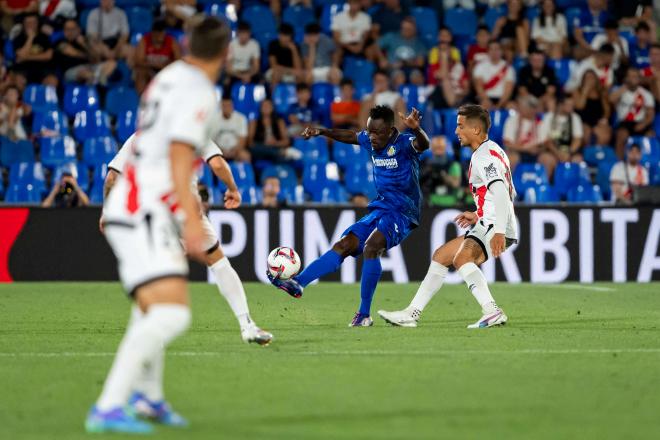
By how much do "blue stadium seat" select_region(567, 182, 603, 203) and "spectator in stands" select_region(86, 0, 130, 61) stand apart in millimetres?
7753

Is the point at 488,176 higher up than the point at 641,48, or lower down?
lower down

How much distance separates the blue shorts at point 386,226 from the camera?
11.8 metres

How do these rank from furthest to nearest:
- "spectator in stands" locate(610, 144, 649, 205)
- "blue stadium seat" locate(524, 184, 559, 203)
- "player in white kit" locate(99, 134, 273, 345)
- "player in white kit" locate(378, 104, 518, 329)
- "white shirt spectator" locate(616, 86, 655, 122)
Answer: "white shirt spectator" locate(616, 86, 655, 122), "blue stadium seat" locate(524, 184, 559, 203), "spectator in stands" locate(610, 144, 649, 205), "player in white kit" locate(378, 104, 518, 329), "player in white kit" locate(99, 134, 273, 345)

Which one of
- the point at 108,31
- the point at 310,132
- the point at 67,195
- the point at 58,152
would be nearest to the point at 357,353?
the point at 310,132

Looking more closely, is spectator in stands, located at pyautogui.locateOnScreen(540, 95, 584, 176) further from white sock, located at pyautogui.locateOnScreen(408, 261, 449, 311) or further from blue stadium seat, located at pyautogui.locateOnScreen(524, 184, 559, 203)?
white sock, located at pyautogui.locateOnScreen(408, 261, 449, 311)

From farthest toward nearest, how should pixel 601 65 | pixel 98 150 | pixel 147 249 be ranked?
pixel 601 65 < pixel 98 150 < pixel 147 249

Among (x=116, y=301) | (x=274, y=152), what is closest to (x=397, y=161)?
(x=116, y=301)

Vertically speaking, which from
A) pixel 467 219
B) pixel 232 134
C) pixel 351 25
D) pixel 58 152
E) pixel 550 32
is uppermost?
pixel 351 25

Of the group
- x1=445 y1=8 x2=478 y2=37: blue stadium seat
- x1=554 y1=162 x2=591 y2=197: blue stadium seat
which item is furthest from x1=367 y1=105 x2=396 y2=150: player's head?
x1=445 y1=8 x2=478 y2=37: blue stadium seat

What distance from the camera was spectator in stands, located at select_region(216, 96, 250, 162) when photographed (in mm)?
19562

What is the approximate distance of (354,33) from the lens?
21469 mm

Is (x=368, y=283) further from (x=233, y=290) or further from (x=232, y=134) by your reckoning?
(x=232, y=134)

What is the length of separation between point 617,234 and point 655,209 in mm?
631

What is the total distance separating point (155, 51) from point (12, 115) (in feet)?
8.20
